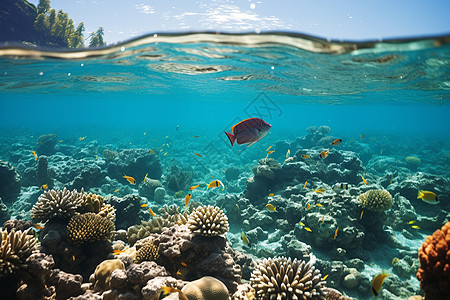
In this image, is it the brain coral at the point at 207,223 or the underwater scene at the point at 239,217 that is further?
the brain coral at the point at 207,223

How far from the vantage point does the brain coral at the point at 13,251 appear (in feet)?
11.5

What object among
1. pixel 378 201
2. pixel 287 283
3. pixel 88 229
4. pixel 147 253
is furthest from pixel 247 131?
pixel 378 201

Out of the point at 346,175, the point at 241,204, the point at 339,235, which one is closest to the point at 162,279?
the point at 339,235

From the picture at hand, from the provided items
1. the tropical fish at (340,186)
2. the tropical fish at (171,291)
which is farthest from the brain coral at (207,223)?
the tropical fish at (340,186)

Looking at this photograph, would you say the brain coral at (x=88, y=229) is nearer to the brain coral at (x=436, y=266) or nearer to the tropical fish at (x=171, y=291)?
the tropical fish at (x=171, y=291)

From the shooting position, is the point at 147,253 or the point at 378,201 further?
the point at 378,201

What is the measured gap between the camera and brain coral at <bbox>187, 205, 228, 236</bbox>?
4590 millimetres

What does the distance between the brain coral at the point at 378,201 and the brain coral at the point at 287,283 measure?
15.5 feet

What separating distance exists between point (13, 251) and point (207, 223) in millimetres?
3356

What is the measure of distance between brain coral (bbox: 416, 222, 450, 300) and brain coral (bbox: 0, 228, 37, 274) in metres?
6.24

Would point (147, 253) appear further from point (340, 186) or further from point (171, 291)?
point (340, 186)

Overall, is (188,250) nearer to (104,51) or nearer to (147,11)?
(147,11)

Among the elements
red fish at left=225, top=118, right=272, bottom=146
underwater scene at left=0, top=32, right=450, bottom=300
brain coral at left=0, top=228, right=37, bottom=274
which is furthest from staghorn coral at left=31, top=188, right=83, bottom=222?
red fish at left=225, top=118, right=272, bottom=146

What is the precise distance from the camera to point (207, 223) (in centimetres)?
464
